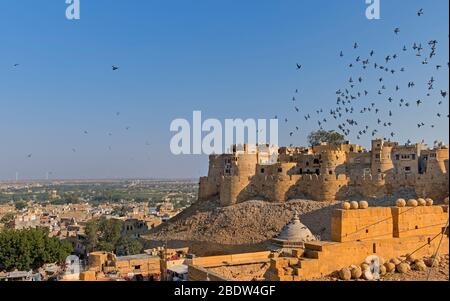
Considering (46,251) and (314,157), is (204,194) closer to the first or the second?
(314,157)

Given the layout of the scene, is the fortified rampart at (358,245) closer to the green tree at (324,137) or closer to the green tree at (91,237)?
the green tree at (91,237)

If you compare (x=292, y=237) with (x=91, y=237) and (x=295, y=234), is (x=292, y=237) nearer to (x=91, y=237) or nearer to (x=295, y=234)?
(x=295, y=234)

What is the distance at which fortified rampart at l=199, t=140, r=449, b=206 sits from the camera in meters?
32.4

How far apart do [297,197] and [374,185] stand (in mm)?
5507

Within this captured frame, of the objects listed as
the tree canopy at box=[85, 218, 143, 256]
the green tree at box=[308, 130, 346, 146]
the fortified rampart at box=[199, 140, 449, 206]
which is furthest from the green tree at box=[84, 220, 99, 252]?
the green tree at box=[308, 130, 346, 146]

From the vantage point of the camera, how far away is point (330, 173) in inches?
1400

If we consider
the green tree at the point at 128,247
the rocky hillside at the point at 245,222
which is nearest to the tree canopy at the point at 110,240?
the green tree at the point at 128,247

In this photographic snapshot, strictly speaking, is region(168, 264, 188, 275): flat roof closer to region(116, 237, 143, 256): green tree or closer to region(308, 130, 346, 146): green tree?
region(116, 237, 143, 256): green tree

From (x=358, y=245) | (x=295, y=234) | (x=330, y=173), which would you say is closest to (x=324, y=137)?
(x=330, y=173)

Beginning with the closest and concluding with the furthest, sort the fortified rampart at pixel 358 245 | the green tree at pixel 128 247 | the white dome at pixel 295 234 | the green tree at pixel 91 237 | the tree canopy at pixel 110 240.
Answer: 1. the fortified rampart at pixel 358 245
2. the white dome at pixel 295 234
3. the green tree at pixel 128 247
4. the tree canopy at pixel 110 240
5. the green tree at pixel 91 237

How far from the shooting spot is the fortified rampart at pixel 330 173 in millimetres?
32375
